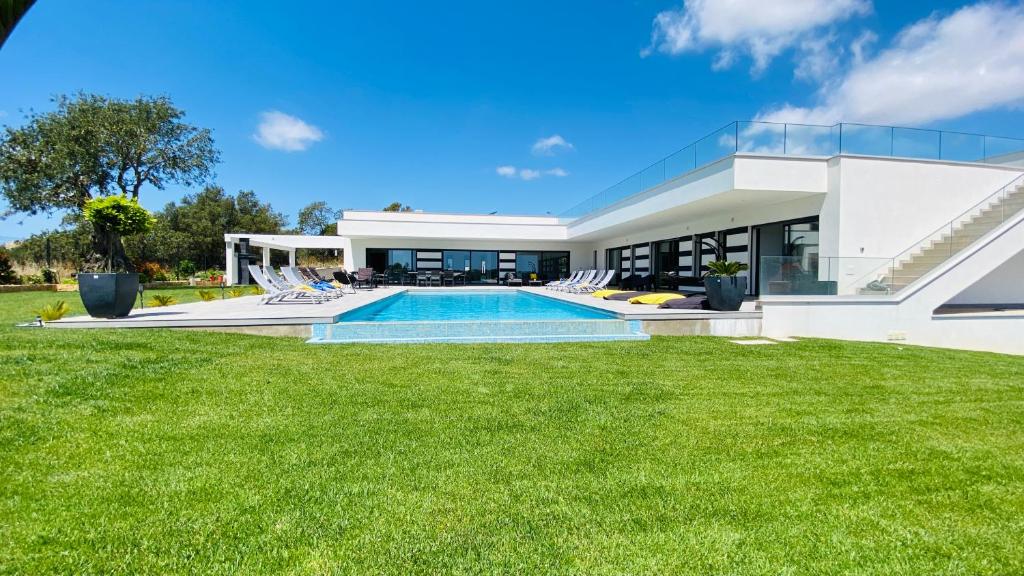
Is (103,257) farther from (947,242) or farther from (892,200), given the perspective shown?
(947,242)

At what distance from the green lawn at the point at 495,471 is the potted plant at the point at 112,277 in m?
2.43

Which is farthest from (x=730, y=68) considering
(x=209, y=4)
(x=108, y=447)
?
(x=108, y=447)

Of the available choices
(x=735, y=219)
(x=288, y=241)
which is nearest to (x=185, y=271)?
(x=288, y=241)

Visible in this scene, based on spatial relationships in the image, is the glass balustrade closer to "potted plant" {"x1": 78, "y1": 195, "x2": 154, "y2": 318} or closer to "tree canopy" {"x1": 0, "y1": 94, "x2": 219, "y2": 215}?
"potted plant" {"x1": 78, "y1": 195, "x2": 154, "y2": 318}

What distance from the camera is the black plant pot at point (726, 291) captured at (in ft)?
29.3

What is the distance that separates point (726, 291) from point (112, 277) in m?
10.4

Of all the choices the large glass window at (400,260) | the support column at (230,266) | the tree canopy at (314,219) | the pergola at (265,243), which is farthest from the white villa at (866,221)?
the tree canopy at (314,219)

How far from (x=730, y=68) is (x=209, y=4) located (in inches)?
788

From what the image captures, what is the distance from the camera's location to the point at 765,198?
12039 millimetres

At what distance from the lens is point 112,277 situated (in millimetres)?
7055

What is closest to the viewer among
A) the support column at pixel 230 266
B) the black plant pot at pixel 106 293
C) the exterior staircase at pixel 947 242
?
the black plant pot at pixel 106 293

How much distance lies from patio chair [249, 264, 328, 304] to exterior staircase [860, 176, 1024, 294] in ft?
41.0

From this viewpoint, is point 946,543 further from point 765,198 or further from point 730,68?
point 730,68

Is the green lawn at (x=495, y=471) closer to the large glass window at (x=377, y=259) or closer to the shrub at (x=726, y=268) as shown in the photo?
the shrub at (x=726, y=268)
